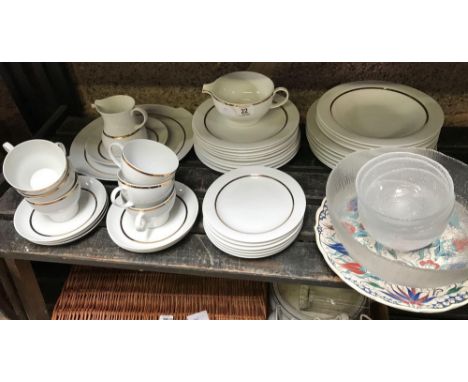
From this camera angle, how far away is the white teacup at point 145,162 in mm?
725

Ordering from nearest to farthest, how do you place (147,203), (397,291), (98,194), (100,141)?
(397,291) → (147,203) → (98,194) → (100,141)

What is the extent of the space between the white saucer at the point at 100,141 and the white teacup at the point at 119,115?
61 millimetres

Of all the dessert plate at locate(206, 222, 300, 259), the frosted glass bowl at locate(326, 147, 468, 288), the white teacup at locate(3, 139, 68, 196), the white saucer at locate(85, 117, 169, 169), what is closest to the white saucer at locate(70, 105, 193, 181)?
the white saucer at locate(85, 117, 169, 169)

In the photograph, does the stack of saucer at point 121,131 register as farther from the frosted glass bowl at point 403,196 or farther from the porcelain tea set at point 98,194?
the frosted glass bowl at point 403,196

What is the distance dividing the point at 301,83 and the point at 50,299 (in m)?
0.83

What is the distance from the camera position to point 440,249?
0.69 metres

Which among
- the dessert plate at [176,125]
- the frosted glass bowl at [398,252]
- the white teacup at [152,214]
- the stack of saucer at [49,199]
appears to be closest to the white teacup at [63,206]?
the stack of saucer at [49,199]

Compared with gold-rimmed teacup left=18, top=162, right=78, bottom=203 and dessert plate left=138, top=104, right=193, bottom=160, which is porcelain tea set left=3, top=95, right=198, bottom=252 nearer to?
gold-rimmed teacup left=18, top=162, right=78, bottom=203

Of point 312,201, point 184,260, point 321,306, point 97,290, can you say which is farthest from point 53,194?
point 321,306

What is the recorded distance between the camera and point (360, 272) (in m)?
0.68

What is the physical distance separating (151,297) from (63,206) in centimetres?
35

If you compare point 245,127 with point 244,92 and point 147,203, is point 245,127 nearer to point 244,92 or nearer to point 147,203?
point 244,92

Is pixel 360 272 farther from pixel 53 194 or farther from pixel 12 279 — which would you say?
pixel 12 279

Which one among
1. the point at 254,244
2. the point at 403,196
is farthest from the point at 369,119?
the point at 254,244
